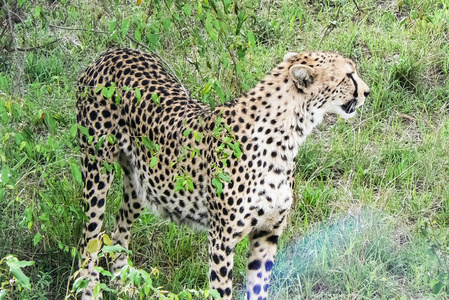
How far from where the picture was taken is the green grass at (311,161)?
12.5 feet

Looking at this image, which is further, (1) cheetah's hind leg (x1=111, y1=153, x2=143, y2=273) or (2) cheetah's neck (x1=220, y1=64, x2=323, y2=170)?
(1) cheetah's hind leg (x1=111, y1=153, x2=143, y2=273)

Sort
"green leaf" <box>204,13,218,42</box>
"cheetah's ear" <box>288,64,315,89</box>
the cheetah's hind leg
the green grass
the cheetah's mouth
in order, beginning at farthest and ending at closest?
the cheetah's hind leg → the green grass → the cheetah's mouth → "cheetah's ear" <box>288,64,315,89</box> → "green leaf" <box>204,13,218,42</box>

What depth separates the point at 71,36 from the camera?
6211 mm

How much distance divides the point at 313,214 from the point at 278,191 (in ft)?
3.53

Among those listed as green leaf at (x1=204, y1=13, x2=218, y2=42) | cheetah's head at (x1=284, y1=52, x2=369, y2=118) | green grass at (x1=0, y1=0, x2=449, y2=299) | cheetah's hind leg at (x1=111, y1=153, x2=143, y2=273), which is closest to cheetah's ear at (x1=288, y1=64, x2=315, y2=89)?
cheetah's head at (x1=284, y1=52, x2=369, y2=118)

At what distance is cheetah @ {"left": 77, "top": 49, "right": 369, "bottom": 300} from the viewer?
11.8ft

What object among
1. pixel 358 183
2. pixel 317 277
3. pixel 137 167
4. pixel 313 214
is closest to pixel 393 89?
pixel 358 183

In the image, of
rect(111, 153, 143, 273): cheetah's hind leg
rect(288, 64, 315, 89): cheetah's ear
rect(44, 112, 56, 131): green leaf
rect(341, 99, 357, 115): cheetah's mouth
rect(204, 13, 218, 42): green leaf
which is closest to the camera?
rect(44, 112, 56, 131): green leaf

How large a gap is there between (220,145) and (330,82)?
0.70m

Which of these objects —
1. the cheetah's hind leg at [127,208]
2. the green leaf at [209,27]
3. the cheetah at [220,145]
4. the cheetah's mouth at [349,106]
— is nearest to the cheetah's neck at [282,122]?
the cheetah at [220,145]

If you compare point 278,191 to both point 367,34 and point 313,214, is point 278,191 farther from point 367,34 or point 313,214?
point 367,34

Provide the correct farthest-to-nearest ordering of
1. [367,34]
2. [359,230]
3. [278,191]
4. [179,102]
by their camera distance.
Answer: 1. [367,34]
2. [359,230]
3. [179,102]
4. [278,191]

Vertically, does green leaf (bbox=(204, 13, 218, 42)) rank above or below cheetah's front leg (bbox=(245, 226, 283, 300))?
above

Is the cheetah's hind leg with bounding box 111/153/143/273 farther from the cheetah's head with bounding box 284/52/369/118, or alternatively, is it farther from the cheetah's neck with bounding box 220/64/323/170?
the cheetah's head with bounding box 284/52/369/118
